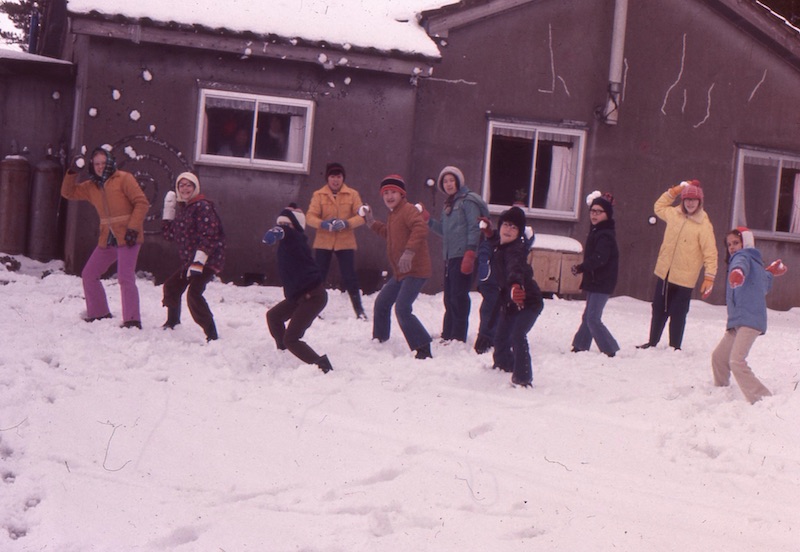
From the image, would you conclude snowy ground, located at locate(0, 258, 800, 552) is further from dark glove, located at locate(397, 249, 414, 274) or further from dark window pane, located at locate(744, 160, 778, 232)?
dark window pane, located at locate(744, 160, 778, 232)

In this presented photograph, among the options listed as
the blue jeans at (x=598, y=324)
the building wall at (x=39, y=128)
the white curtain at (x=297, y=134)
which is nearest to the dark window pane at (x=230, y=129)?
the white curtain at (x=297, y=134)

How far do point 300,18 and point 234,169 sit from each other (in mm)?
2359

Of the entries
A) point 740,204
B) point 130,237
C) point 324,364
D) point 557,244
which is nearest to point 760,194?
point 740,204

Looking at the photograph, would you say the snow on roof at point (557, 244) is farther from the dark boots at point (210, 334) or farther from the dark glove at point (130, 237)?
the dark glove at point (130, 237)

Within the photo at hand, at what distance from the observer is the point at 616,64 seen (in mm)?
13688

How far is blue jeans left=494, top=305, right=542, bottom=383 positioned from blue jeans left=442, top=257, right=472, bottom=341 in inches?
49.3

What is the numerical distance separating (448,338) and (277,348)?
1848mm

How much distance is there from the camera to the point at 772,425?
6.11 meters

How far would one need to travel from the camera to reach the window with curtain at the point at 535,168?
13695 millimetres

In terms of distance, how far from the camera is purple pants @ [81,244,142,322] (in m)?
8.34

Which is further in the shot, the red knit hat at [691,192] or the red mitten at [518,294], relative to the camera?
the red knit hat at [691,192]

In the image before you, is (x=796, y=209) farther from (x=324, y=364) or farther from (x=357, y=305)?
(x=324, y=364)

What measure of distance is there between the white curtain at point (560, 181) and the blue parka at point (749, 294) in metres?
7.13

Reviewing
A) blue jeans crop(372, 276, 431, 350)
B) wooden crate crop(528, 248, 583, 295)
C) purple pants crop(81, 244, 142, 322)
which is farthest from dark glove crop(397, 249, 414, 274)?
wooden crate crop(528, 248, 583, 295)
